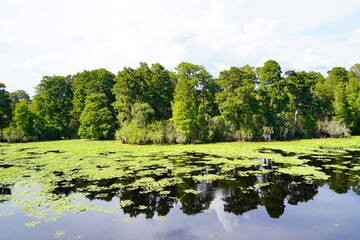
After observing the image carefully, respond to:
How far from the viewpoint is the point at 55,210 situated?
1284 cm

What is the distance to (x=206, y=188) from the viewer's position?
1612 centimetres

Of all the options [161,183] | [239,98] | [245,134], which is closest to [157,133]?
[245,134]

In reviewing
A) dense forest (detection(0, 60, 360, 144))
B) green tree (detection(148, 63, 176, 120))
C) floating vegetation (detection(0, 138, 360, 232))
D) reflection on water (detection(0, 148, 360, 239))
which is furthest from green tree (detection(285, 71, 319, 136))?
reflection on water (detection(0, 148, 360, 239))

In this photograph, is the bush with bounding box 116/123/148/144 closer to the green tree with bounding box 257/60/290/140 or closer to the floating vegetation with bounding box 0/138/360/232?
the floating vegetation with bounding box 0/138/360/232

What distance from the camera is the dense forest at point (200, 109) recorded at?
44219 millimetres

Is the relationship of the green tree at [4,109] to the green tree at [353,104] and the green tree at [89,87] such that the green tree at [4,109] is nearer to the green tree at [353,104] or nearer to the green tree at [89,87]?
the green tree at [89,87]

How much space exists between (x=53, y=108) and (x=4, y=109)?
37.1 feet

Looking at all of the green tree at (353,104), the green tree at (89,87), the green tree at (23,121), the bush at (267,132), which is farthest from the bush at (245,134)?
the green tree at (23,121)

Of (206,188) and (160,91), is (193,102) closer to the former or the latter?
(160,91)

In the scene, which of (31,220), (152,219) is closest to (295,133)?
(152,219)

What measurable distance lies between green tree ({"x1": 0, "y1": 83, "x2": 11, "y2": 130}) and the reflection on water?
159 ft

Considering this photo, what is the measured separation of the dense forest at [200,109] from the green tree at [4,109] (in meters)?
0.20

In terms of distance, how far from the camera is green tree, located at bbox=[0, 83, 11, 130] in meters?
57.2

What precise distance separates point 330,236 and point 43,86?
230 feet
